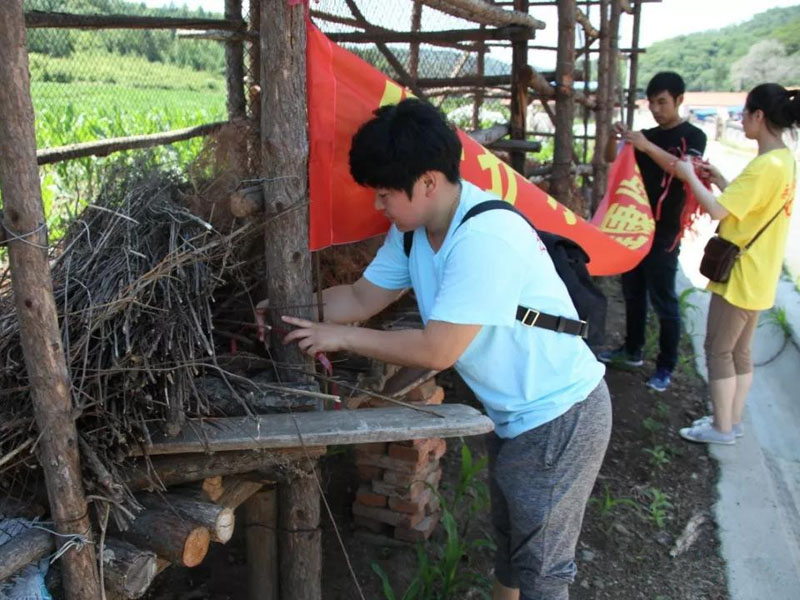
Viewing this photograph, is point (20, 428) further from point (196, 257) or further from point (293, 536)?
point (293, 536)

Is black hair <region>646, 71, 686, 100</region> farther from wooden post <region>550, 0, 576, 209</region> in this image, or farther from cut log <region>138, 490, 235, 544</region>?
cut log <region>138, 490, 235, 544</region>

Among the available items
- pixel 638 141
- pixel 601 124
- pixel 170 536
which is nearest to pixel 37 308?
pixel 170 536

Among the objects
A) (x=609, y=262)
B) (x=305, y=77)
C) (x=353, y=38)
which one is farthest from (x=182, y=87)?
(x=305, y=77)

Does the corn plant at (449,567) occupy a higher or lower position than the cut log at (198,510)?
lower

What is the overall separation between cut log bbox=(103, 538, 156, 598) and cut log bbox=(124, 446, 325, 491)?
148 mm

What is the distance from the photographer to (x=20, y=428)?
162 centimetres

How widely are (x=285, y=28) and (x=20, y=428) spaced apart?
3.75 ft

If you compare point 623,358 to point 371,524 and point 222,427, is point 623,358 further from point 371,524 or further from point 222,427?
point 222,427

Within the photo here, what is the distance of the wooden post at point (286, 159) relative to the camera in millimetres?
1916

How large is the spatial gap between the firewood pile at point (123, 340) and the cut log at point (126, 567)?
0.09 m

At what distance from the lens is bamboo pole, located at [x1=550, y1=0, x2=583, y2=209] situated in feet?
14.8

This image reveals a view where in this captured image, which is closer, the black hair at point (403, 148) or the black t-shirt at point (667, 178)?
the black hair at point (403, 148)

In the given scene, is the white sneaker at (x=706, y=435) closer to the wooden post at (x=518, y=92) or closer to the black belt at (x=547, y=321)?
the wooden post at (x=518, y=92)

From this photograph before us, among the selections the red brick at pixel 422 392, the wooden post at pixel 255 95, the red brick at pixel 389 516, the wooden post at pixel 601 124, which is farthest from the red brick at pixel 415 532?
the wooden post at pixel 601 124
